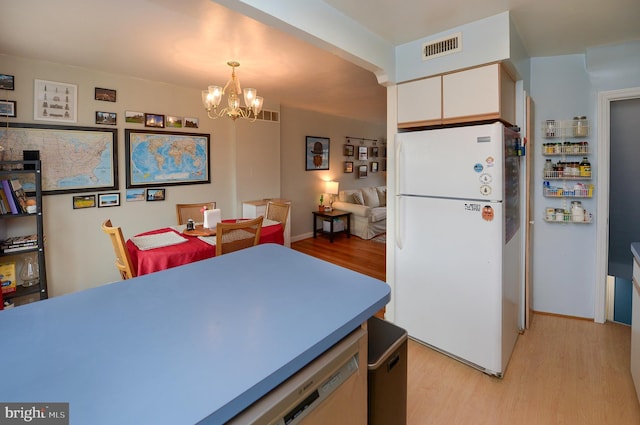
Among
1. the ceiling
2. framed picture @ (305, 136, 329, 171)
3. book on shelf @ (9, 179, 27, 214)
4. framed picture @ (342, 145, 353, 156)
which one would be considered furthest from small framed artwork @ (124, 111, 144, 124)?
framed picture @ (342, 145, 353, 156)

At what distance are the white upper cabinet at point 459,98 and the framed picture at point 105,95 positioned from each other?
10.1 ft

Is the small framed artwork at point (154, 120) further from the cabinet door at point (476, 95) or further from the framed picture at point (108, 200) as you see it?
the cabinet door at point (476, 95)

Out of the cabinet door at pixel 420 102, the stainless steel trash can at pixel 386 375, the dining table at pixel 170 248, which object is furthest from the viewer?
the dining table at pixel 170 248

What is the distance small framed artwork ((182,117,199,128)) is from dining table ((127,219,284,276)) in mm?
1649

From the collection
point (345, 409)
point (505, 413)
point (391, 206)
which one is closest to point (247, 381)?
point (345, 409)

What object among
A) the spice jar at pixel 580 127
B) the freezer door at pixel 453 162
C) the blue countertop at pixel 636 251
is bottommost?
the blue countertop at pixel 636 251

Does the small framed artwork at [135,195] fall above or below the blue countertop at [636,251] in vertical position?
above

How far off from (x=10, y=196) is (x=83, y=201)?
638 millimetres

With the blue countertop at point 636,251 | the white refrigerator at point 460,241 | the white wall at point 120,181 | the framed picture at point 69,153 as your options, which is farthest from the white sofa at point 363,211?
the blue countertop at point 636,251

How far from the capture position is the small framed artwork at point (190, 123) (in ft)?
13.1

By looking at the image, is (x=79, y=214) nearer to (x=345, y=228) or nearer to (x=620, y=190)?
Answer: (x=345, y=228)

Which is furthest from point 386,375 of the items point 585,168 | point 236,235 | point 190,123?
point 190,123

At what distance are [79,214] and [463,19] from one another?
12.9 ft

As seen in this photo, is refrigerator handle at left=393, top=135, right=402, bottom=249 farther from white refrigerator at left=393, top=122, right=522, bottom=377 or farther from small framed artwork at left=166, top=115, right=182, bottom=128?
small framed artwork at left=166, top=115, right=182, bottom=128
